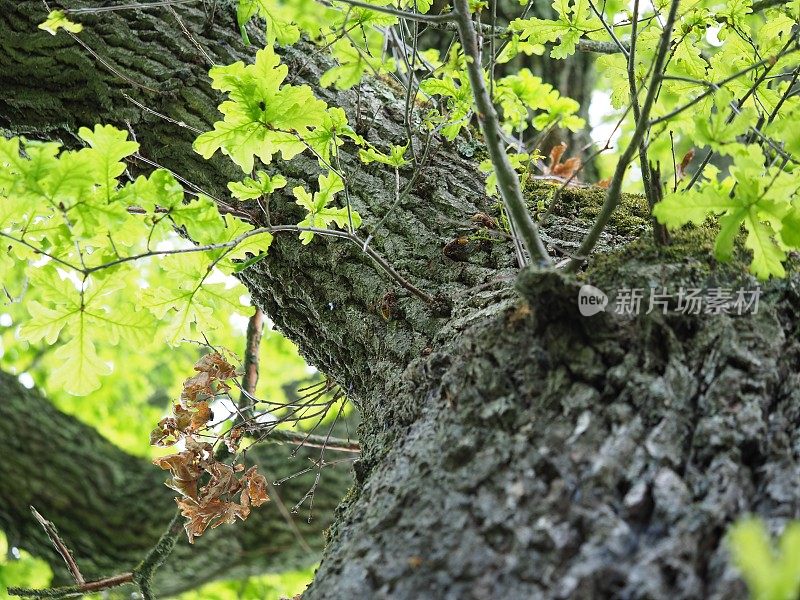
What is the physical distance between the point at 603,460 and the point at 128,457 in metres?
3.22

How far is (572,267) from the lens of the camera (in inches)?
45.0

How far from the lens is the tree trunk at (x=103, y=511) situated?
323cm

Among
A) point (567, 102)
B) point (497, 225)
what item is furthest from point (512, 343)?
point (567, 102)

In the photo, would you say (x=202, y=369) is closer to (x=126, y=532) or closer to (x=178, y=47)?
(x=178, y=47)

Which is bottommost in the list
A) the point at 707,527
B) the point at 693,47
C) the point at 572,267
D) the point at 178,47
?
the point at 707,527

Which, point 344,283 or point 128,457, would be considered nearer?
point 344,283

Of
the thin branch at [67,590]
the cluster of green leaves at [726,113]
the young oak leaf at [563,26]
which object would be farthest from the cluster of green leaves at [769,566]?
the thin branch at [67,590]

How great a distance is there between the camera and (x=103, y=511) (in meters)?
3.24

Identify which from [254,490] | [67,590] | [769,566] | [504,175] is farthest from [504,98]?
[67,590]

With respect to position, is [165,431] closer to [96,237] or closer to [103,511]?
[96,237]

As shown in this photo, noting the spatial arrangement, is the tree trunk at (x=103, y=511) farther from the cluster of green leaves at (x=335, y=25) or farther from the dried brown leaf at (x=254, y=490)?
the cluster of green leaves at (x=335, y=25)

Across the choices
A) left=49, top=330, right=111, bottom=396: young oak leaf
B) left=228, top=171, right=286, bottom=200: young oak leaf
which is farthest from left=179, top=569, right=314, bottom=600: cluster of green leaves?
left=228, top=171, right=286, bottom=200: young oak leaf

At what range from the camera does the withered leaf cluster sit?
1.58m

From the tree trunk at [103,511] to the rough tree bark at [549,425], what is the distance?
6.62ft
